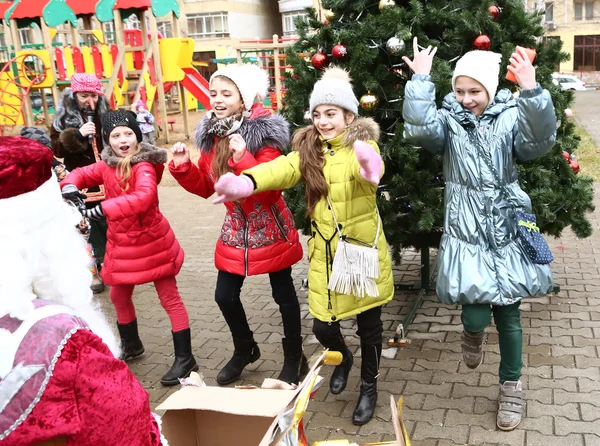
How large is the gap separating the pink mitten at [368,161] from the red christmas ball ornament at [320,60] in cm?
A: 142

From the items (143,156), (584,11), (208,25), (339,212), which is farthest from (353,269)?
(584,11)

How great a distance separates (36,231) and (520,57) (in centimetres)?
236

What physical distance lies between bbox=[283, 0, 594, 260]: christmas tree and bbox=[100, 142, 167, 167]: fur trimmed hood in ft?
3.29

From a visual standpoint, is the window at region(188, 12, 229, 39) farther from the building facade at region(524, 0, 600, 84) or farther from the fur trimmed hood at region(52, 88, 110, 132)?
the fur trimmed hood at region(52, 88, 110, 132)

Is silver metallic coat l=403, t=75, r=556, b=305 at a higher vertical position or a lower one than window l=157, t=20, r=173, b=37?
lower

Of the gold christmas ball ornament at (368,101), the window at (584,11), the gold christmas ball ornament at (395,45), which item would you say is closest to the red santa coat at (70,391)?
the gold christmas ball ornament at (368,101)

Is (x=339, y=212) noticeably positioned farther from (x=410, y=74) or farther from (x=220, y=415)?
(x=410, y=74)

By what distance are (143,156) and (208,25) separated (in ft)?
142

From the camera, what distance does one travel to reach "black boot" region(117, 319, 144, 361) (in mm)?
4457

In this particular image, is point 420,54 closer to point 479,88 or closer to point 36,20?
point 479,88

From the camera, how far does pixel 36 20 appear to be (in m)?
16.5

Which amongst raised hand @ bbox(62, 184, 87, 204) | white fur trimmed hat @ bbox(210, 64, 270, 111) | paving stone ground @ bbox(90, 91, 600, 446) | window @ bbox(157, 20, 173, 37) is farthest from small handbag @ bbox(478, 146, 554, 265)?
window @ bbox(157, 20, 173, 37)

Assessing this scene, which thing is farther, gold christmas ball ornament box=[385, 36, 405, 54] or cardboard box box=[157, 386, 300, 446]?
gold christmas ball ornament box=[385, 36, 405, 54]

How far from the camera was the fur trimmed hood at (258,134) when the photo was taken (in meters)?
3.60
